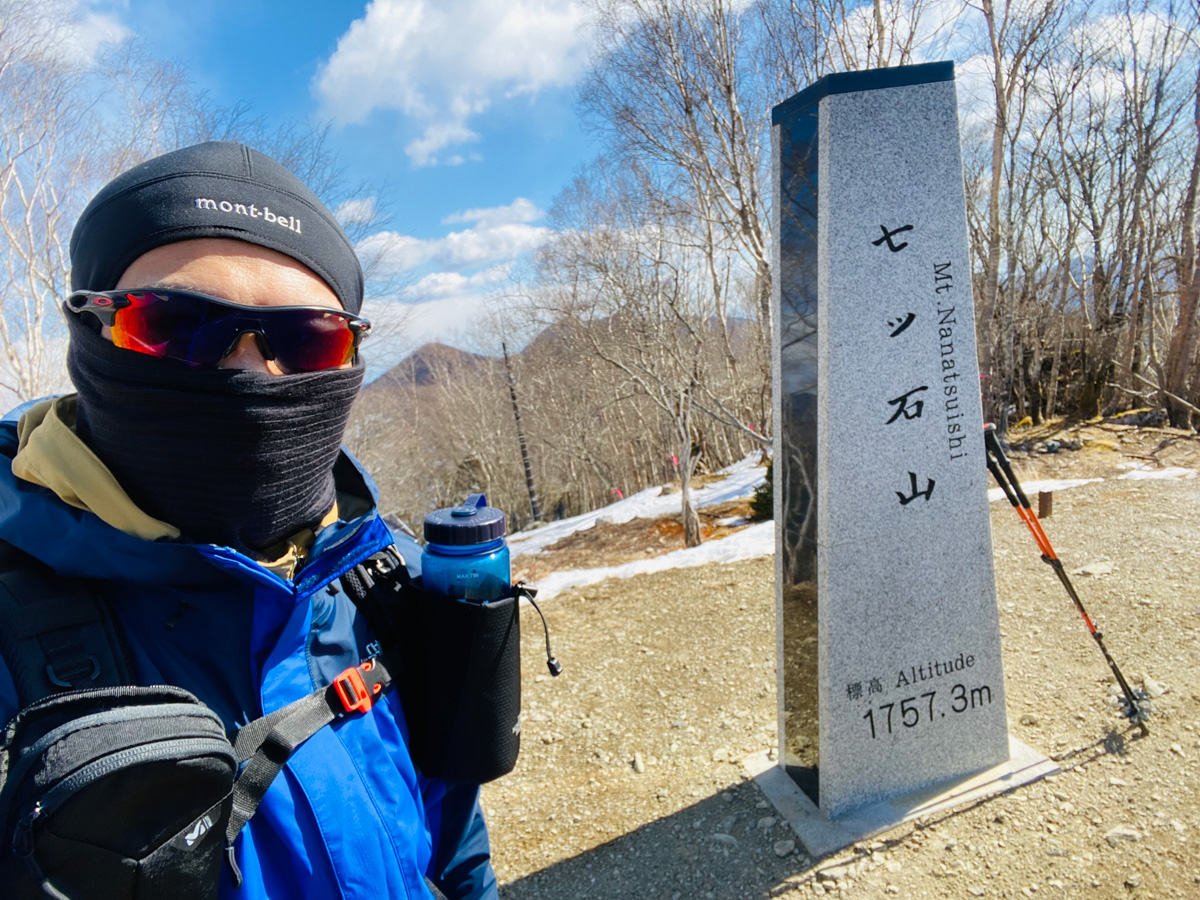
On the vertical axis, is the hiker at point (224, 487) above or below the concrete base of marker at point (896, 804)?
above

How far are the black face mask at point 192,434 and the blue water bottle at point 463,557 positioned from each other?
318 millimetres

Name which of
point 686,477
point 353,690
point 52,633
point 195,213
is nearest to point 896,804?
point 353,690

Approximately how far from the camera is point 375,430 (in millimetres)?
21719

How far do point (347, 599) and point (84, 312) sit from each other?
663 mm

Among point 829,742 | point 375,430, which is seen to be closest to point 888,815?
point 829,742

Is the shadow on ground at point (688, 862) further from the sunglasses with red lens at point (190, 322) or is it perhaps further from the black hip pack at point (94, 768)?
the sunglasses with red lens at point (190, 322)

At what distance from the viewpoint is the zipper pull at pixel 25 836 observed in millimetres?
663

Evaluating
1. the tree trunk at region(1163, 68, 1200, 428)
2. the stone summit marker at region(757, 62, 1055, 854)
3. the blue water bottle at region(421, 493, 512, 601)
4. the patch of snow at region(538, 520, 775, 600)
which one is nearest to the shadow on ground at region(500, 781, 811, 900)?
the stone summit marker at region(757, 62, 1055, 854)

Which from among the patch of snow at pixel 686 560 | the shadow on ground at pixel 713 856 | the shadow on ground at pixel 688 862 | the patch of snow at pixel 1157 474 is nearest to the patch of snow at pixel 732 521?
the patch of snow at pixel 686 560

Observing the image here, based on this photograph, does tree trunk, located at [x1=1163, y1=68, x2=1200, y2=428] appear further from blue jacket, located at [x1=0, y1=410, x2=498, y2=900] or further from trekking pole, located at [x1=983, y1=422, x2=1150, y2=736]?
blue jacket, located at [x1=0, y1=410, x2=498, y2=900]

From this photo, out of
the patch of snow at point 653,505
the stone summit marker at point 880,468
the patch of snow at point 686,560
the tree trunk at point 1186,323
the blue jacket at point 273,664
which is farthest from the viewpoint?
the patch of snow at point 653,505

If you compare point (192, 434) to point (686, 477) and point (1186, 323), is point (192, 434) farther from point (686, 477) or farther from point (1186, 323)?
point (1186, 323)

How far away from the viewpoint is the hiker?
96 cm

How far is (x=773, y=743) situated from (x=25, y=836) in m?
3.34
